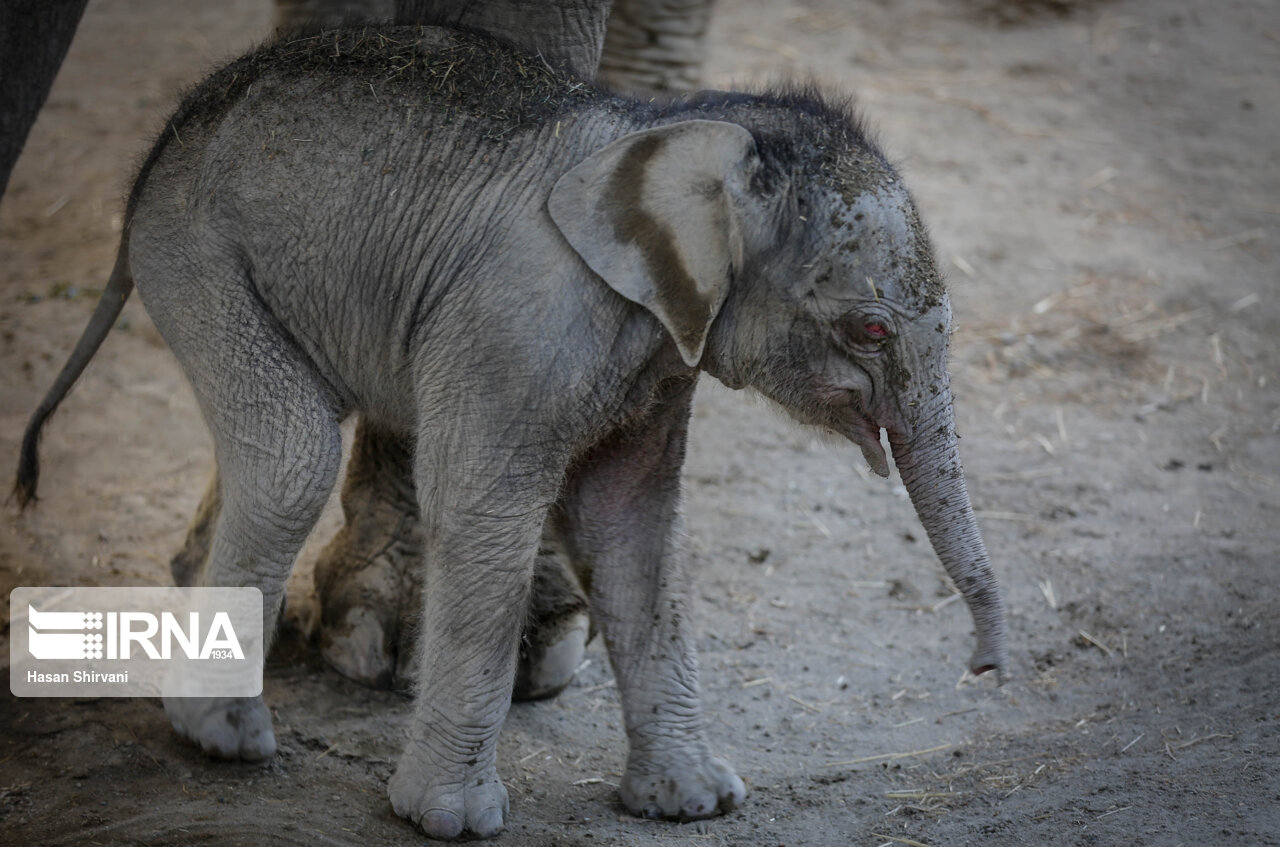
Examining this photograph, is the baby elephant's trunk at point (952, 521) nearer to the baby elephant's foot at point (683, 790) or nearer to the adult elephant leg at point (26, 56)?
the baby elephant's foot at point (683, 790)

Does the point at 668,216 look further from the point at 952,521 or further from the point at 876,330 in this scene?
the point at 952,521

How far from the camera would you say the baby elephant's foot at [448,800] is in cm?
450

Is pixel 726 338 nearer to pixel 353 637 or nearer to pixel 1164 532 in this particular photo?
pixel 353 637

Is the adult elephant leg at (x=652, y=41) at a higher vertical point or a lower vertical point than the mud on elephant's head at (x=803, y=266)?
lower

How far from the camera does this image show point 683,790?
486 centimetres

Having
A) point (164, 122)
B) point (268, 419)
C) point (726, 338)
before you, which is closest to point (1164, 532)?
point (726, 338)

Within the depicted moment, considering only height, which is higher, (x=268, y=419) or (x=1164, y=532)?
(x=268, y=419)

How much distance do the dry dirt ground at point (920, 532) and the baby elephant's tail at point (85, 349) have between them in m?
0.72

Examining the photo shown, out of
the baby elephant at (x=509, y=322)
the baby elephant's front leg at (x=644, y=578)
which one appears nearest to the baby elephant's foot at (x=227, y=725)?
the baby elephant at (x=509, y=322)

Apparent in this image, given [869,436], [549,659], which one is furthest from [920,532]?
[869,436]

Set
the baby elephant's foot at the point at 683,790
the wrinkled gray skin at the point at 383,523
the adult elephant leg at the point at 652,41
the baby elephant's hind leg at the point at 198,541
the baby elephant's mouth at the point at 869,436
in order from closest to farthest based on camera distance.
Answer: the baby elephant's mouth at the point at 869,436
the baby elephant's foot at the point at 683,790
the wrinkled gray skin at the point at 383,523
the baby elephant's hind leg at the point at 198,541
the adult elephant leg at the point at 652,41

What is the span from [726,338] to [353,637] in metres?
2.27

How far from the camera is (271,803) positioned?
4.63m

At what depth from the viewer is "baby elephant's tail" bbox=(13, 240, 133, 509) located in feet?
16.9
